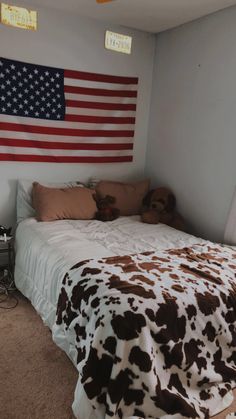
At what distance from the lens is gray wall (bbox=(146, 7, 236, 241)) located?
2672mm

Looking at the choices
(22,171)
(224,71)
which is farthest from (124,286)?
(224,71)

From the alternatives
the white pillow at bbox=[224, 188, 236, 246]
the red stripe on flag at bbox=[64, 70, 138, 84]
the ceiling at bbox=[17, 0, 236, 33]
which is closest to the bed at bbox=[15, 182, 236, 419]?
the white pillow at bbox=[224, 188, 236, 246]

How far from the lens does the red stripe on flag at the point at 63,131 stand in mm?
2878

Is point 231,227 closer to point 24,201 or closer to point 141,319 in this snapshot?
point 141,319

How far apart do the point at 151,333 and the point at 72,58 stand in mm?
2581

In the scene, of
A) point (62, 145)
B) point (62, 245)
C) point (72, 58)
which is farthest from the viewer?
point (62, 145)

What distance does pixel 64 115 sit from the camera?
3.08 meters

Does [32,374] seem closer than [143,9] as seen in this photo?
Yes

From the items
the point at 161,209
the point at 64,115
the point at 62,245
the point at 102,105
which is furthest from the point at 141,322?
the point at 102,105

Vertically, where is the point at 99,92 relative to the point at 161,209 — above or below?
above

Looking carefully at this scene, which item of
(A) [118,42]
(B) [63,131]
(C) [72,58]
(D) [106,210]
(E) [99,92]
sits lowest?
(D) [106,210]

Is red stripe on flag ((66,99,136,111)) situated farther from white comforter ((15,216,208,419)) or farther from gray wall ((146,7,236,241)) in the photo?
white comforter ((15,216,208,419))

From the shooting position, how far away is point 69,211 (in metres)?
2.91

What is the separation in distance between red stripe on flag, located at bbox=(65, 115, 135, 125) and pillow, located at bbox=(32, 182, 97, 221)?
0.70m
